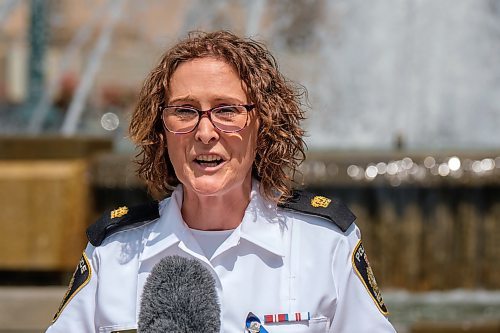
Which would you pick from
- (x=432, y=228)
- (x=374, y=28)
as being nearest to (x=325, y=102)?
Answer: (x=374, y=28)

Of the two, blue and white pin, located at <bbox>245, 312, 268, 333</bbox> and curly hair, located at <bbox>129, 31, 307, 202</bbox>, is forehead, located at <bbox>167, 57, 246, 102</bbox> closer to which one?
curly hair, located at <bbox>129, 31, 307, 202</bbox>

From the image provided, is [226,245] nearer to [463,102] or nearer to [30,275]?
[30,275]

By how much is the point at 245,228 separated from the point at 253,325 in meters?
0.21

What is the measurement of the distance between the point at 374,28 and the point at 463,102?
8.95 feet

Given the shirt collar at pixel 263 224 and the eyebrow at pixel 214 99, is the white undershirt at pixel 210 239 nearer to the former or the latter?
the shirt collar at pixel 263 224

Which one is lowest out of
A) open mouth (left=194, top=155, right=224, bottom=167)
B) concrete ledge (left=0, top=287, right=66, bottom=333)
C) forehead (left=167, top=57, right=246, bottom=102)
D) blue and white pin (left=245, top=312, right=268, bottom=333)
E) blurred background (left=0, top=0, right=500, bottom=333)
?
blue and white pin (left=245, top=312, right=268, bottom=333)

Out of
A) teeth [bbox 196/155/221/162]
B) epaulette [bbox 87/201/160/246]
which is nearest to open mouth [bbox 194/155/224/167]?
teeth [bbox 196/155/221/162]

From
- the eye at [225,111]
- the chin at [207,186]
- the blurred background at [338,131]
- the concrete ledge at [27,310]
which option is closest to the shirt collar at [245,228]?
the chin at [207,186]

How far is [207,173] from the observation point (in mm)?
2168

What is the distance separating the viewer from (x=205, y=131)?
212cm

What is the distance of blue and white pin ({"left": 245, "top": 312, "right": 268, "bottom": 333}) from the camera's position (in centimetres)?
213

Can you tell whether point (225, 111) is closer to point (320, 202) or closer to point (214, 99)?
point (214, 99)

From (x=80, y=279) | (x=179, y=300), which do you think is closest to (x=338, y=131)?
(x=80, y=279)

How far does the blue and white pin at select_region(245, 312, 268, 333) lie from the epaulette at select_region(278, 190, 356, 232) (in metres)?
0.26
